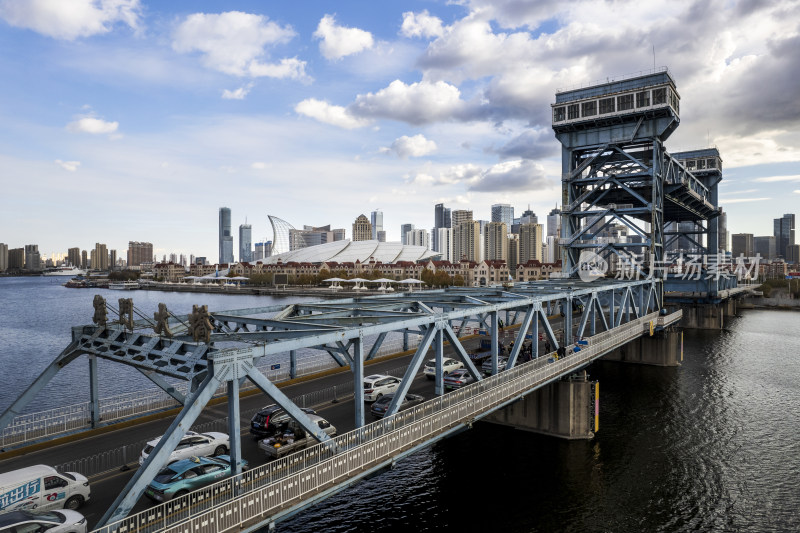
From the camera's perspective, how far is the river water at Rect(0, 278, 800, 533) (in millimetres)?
24109

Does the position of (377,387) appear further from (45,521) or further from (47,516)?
(45,521)

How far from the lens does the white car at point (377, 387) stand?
30.5 meters

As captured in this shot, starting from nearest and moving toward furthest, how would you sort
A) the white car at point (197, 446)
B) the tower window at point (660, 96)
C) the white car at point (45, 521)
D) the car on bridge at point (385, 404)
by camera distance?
the white car at point (45, 521), the white car at point (197, 446), the car on bridge at point (385, 404), the tower window at point (660, 96)

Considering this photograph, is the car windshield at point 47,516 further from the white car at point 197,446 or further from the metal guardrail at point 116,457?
the metal guardrail at point 116,457

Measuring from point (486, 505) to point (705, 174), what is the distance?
103 m

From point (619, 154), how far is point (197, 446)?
209ft

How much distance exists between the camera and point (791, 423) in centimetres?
3850

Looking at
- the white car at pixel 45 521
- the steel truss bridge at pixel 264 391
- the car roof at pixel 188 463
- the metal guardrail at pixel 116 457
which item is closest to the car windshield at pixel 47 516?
the white car at pixel 45 521

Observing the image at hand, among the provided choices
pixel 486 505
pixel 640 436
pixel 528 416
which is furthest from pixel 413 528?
pixel 640 436

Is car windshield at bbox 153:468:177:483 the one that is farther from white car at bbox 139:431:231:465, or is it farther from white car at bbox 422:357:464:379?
white car at bbox 422:357:464:379

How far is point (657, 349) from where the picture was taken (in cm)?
5894

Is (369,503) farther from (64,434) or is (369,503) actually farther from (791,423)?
(791,423)

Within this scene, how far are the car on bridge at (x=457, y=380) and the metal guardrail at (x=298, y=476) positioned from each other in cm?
973

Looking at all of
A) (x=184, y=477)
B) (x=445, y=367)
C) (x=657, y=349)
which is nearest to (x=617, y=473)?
(x=445, y=367)
